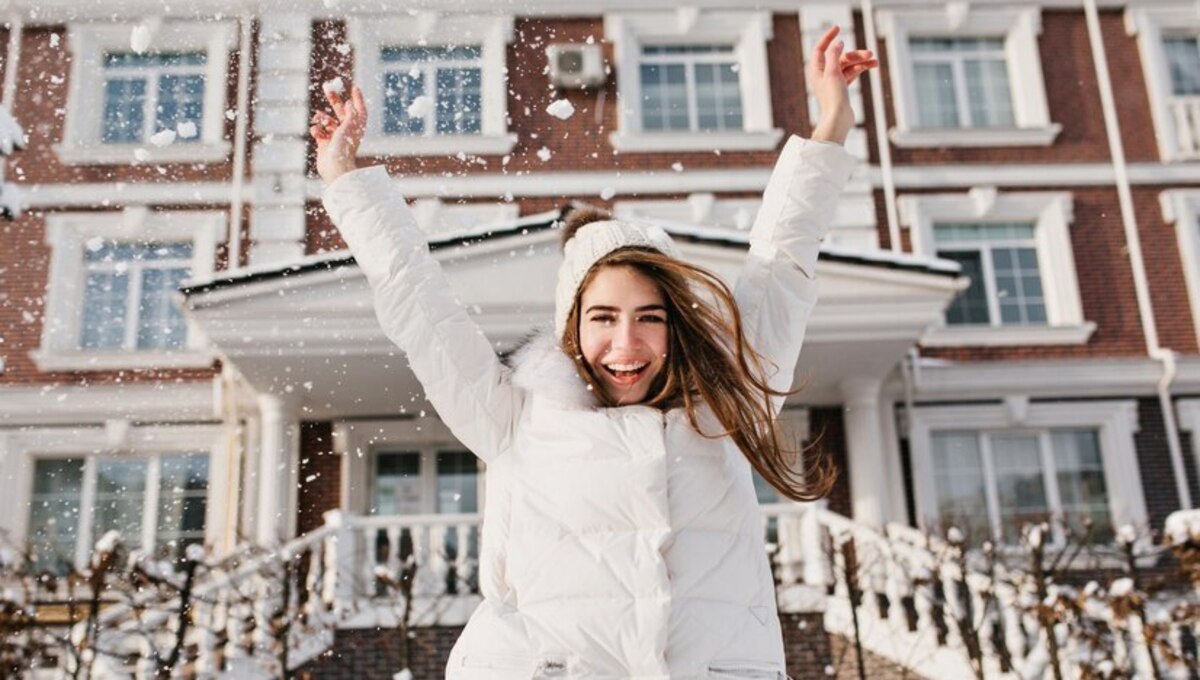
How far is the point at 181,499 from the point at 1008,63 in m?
11.1

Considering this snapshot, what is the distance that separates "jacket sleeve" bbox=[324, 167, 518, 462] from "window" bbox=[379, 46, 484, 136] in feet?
33.1

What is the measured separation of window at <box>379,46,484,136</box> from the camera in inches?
491

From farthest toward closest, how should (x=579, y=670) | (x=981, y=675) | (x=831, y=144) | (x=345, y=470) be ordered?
(x=345, y=470)
(x=981, y=675)
(x=831, y=144)
(x=579, y=670)

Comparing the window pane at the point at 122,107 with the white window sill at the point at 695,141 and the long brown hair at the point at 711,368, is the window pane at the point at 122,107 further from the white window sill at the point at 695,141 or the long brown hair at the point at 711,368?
the long brown hair at the point at 711,368

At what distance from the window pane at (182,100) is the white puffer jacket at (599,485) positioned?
11.6m

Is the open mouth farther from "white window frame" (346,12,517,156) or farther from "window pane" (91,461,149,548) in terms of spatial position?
"window pane" (91,461,149,548)

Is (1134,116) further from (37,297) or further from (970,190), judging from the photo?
(37,297)

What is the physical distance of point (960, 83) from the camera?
44.7 feet

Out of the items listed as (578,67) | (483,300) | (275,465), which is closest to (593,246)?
(483,300)

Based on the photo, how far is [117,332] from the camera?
39.9 feet

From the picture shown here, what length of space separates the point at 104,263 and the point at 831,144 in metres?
12.0

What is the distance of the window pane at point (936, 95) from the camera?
13.5 meters

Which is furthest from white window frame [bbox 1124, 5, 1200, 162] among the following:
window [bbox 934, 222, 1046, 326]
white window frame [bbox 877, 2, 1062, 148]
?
window [bbox 934, 222, 1046, 326]

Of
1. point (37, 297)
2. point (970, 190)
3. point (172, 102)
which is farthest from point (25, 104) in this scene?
point (970, 190)
